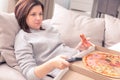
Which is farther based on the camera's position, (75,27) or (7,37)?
(75,27)

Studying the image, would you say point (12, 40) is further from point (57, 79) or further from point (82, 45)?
point (57, 79)

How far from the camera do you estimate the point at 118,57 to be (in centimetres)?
111

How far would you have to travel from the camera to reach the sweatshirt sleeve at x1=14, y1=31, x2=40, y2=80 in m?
1.28

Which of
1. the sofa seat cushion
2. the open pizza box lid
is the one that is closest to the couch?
the sofa seat cushion

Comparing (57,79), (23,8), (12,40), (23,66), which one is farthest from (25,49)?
(57,79)

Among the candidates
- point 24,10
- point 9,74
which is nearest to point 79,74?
point 9,74

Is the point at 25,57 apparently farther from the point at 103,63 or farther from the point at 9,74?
the point at 103,63

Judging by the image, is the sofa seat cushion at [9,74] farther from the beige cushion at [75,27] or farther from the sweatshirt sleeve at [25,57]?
the beige cushion at [75,27]

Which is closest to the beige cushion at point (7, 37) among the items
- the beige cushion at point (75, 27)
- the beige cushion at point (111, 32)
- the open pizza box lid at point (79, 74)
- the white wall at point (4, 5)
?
the beige cushion at point (75, 27)

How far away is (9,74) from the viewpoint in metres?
1.41

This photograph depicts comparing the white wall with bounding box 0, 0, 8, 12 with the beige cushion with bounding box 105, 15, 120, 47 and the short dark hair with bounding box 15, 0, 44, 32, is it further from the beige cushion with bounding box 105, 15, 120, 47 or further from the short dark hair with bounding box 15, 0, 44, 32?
the beige cushion with bounding box 105, 15, 120, 47

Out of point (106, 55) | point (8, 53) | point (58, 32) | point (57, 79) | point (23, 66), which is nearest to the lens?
point (57, 79)

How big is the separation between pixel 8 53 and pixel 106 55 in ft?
2.30

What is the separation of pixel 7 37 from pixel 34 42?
0.21 meters
